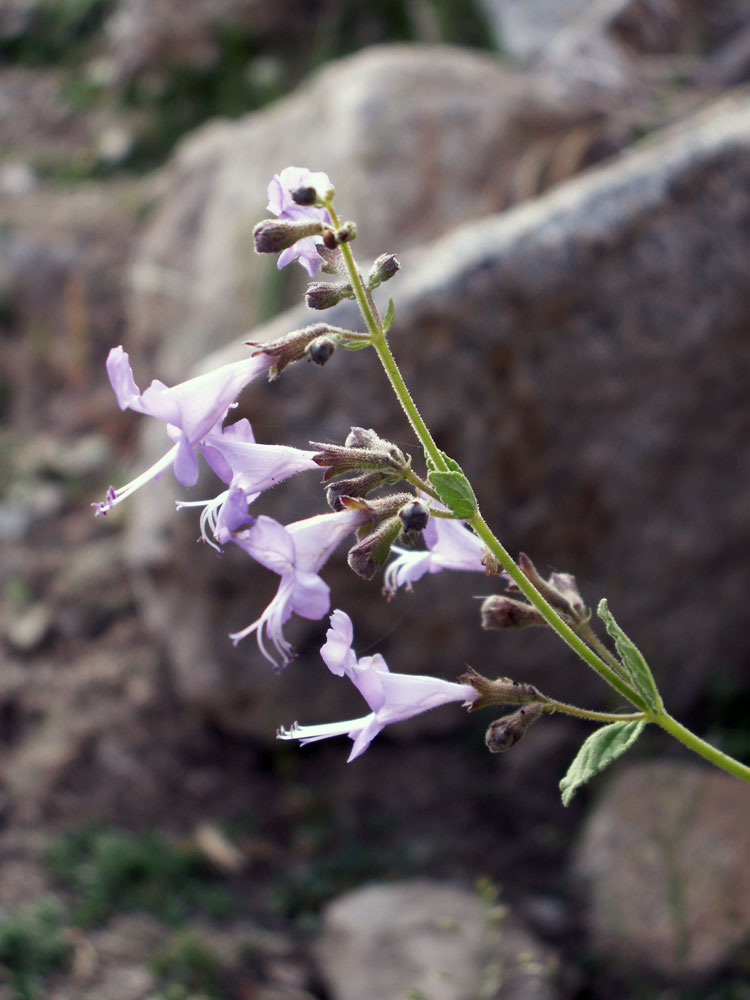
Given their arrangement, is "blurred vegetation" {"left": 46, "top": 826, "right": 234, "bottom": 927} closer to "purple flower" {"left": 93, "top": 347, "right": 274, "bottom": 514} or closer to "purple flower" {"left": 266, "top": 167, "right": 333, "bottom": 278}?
"purple flower" {"left": 93, "top": 347, "right": 274, "bottom": 514}

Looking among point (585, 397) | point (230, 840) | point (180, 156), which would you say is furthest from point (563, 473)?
point (180, 156)

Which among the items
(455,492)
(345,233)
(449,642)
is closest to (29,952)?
(449,642)

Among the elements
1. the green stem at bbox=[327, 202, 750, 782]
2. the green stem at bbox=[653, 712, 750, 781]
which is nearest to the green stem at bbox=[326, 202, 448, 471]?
the green stem at bbox=[327, 202, 750, 782]

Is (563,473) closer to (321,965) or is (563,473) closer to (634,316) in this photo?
(634,316)

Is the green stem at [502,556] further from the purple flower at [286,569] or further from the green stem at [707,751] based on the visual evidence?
the purple flower at [286,569]

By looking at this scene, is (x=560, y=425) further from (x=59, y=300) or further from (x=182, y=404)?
(x=59, y=300)

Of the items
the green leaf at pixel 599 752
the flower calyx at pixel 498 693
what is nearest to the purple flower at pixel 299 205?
the flower calyx at pixel 498 693
